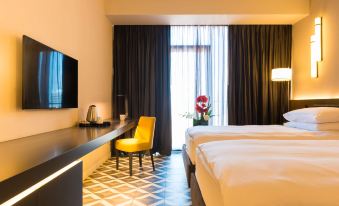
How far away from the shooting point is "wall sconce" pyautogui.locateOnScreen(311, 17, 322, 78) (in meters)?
3.94

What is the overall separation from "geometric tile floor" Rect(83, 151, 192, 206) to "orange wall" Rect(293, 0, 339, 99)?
Answer: 249 centimetres

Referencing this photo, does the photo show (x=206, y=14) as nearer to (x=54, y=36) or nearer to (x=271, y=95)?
(x=271, y=95)

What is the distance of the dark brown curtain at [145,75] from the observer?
16.2 feet

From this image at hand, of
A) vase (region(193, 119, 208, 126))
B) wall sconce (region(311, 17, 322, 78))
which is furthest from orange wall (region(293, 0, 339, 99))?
vase (region(193, 119, 208, 126))

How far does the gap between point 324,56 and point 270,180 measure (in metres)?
3.48

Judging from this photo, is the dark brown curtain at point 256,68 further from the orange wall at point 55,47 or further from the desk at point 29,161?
the desk at point 29,161

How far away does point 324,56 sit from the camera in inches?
152

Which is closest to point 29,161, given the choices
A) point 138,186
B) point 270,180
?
point 270,180

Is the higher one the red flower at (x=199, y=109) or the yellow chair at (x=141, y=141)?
the red flower at (x=199, y=109)

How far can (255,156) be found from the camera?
5.06ft

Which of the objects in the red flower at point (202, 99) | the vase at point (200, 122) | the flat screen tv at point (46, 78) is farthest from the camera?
the red flower at point (202, 99)

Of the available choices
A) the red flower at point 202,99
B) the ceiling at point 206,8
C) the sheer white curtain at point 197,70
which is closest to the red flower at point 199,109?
the red flower at point 202,99

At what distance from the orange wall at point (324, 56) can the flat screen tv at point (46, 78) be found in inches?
138

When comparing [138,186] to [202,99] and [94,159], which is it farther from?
[202,99]
